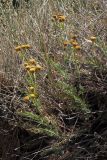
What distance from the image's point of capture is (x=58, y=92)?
9.16 feet

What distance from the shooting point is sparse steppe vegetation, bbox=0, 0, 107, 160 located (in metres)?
2.59

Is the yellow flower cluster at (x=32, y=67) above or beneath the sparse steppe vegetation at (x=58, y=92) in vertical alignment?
above

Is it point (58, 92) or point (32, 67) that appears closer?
point (32, 67)

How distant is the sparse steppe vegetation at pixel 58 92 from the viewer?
8.50 feet

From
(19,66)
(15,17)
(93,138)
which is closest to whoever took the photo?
(93,138)

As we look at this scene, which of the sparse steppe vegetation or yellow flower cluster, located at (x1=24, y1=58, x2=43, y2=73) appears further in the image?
the sparse steppe vegetation

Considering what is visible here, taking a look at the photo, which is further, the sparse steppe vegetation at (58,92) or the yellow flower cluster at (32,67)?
the sparse steppe vegetation at (58,92)

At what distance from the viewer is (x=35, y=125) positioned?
9.02 ft

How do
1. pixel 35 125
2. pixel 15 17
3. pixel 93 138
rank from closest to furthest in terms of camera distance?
pixel 93 138 < pixel 35 125 < pixel 15 17

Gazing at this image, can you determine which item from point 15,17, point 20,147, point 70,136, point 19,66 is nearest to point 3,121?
point 20,147

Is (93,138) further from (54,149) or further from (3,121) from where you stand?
(3,121)

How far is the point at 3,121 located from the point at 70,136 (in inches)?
25.8

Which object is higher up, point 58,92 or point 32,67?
point 32,67

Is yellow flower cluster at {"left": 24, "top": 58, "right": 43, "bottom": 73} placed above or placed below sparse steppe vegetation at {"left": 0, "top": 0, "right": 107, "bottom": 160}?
above
